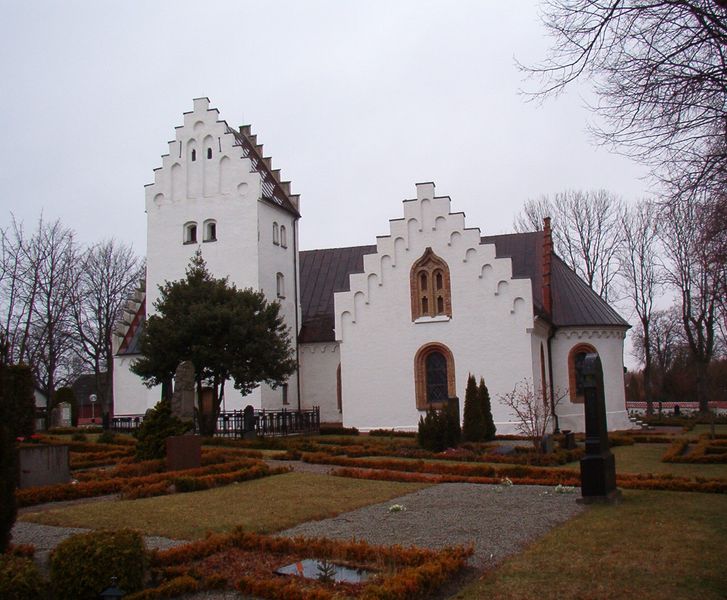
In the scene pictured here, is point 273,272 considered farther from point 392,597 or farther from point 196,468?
point 392,597

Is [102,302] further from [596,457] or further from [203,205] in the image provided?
[596,457]

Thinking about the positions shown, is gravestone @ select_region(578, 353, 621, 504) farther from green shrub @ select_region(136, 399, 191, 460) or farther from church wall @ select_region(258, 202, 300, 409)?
church wall @ select_region(258, 202, 300, 409)

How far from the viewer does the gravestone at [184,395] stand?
18.0 metres

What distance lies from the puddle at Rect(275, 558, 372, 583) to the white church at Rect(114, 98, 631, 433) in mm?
19906

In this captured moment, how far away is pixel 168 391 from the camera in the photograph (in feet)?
87.9

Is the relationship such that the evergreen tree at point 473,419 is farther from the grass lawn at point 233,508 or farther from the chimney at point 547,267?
the grass lawn at point 233,508

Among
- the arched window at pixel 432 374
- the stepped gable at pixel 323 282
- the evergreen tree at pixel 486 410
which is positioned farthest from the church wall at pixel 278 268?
the evergreen tree at pixel 486 410

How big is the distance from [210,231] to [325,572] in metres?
27.7

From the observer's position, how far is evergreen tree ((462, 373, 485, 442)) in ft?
79.0

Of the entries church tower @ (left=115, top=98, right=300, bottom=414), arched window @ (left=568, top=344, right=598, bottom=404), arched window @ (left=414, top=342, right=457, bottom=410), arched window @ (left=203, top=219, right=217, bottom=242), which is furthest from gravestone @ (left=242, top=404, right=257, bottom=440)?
arched window @ (left=568, top=344, right=598, bottom=404)

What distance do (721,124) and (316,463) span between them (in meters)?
12.5

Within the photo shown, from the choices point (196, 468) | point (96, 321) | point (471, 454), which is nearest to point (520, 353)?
point (471, 454)

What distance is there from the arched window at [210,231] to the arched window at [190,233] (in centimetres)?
64

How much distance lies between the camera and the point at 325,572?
722 centimetres
